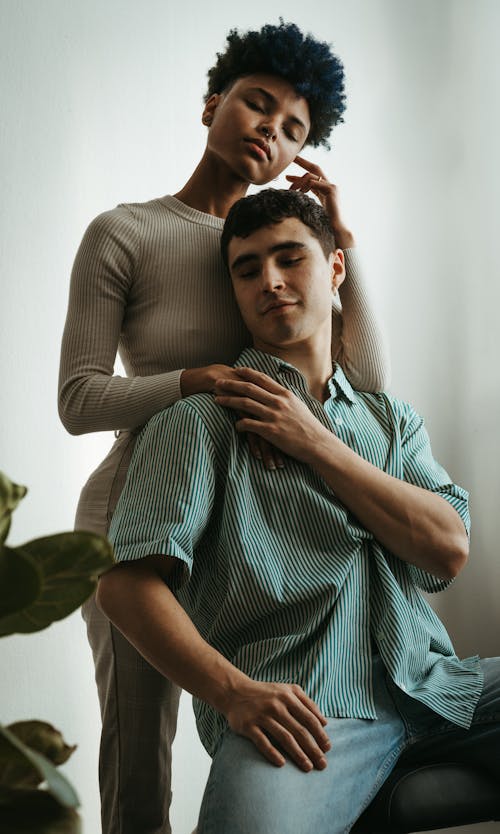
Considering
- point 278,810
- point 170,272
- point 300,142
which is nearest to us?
point 278,810

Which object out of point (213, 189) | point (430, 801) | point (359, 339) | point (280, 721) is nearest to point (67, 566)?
point (280, 721)

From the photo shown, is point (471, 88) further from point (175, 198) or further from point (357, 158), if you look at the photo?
point (175, 198)

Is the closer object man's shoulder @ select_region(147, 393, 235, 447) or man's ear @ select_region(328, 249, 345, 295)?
man's shoulder @ select_region(147, 393, 235, 447)

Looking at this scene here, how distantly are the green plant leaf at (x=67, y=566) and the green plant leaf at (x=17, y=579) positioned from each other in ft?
0.15

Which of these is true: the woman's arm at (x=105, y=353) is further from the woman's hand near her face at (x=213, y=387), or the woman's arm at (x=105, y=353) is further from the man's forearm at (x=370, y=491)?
the man's forearm at (x=370, y=491)

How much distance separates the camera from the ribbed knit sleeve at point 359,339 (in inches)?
58.1

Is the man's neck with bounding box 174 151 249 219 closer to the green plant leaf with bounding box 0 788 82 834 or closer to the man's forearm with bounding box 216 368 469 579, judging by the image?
the man's forearm with bounding box 216 368 469 579

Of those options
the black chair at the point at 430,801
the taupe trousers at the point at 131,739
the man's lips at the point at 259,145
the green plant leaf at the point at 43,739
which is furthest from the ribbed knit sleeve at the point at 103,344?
the green plant leaf at the point at 43,739

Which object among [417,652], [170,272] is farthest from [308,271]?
[417,652]

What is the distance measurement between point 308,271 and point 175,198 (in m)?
0.35

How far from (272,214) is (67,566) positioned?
1056 mm

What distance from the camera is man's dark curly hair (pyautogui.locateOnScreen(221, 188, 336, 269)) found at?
4.45ft

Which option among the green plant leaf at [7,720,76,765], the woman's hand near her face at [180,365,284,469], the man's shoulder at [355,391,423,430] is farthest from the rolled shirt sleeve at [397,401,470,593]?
the green plant leaf at [7,720,76,765]

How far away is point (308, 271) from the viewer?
1335 mm
